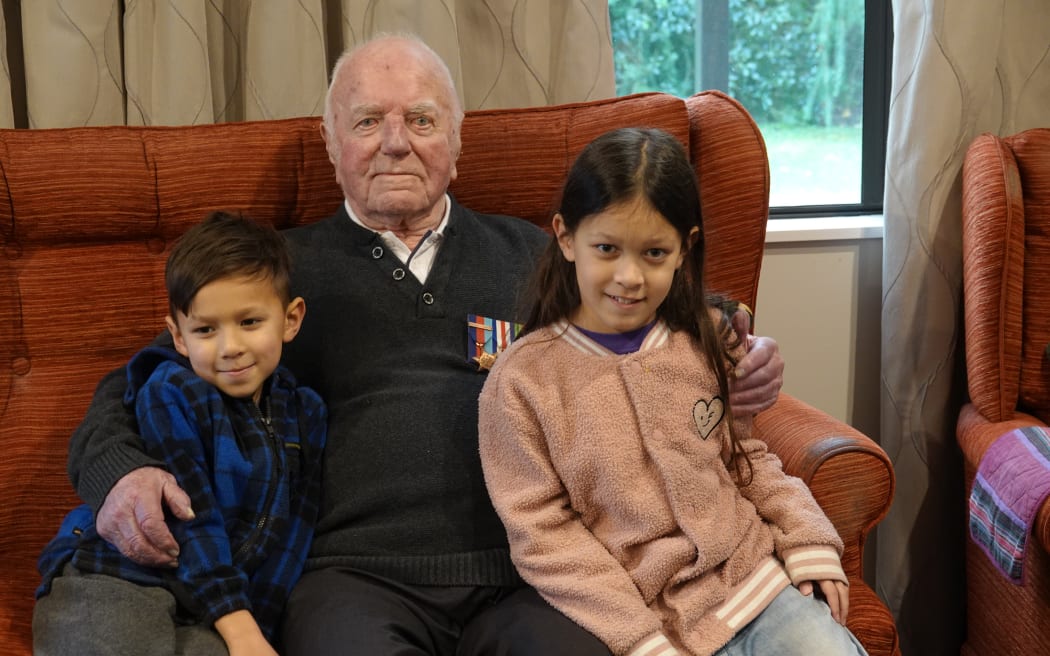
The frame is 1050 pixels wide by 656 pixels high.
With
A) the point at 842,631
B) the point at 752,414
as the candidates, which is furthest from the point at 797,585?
the point at 752,414

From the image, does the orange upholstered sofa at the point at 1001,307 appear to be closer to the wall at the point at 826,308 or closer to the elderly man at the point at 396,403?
the wall at the point at 826,308

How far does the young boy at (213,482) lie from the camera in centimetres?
134

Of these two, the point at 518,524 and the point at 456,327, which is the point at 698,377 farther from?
the point at 456,327

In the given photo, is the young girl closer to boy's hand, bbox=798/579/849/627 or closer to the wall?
boy's hand, bbox=798/579/849/627

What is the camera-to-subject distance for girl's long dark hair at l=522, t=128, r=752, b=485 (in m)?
1.34

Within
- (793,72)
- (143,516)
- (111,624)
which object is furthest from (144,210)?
(793,72)

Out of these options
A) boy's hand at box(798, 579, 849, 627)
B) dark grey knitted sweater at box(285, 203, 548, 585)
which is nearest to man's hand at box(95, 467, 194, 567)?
A: dark grey knitted sweater at box(285, 203, 548, 585)

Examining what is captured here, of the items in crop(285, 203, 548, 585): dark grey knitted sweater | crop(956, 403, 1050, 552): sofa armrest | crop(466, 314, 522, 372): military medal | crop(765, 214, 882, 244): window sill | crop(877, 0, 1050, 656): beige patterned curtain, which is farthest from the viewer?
crop(765, 214, 882, 244): window sill

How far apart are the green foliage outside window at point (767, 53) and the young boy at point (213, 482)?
1414 millimetres

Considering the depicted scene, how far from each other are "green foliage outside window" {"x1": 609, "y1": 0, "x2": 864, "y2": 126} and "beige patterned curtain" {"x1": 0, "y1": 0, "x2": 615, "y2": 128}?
47 cm

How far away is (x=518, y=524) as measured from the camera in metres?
1.39

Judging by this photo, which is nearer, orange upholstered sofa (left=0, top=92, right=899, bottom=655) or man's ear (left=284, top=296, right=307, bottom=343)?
man's ear (left=284, top=296, right=307, bottom=343)

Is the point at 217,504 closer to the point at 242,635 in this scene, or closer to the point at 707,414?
the point at 242,635

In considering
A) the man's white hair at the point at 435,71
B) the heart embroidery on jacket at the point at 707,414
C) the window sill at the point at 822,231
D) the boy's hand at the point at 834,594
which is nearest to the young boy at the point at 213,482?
the man's white hair at the point at 435,71
